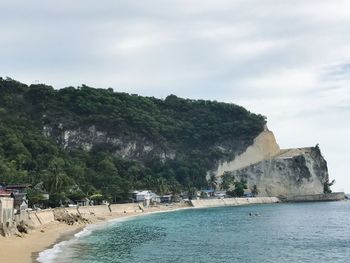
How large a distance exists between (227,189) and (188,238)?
416ft

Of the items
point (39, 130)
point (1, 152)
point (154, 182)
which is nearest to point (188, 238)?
point (1, 152)

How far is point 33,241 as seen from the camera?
166ft

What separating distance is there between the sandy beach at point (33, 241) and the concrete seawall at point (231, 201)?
81932mm

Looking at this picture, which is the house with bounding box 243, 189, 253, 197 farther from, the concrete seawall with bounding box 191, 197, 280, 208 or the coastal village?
the concrete seawall with bounding box 191, 197, 280, 208

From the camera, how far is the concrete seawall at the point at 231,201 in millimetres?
157000

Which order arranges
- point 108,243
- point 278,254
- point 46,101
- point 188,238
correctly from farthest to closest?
point 46,101, point 188,238, point 108,243, point 278,254

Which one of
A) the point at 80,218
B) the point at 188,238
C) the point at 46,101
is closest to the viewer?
the point at 188,238

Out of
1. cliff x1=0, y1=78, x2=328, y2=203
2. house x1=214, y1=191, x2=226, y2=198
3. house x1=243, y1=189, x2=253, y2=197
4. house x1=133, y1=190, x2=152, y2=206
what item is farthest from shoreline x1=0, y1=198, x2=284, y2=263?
house x1=243, y1=189, x2=253, y2=197

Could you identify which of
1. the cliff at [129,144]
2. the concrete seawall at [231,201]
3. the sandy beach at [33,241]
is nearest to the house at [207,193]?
the cliff at [129,144]

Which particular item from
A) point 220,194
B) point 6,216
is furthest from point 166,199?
point 6,216

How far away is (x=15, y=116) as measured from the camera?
166m

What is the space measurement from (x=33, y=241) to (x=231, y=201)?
126 meters

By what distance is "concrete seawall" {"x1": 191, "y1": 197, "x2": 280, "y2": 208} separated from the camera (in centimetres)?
15700

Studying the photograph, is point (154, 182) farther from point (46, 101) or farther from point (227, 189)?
point (46, 101)
